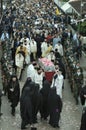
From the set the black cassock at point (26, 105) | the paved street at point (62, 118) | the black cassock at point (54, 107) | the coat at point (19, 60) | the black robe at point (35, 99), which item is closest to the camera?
the black cassock at point (26, 105)

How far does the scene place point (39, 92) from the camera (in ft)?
57.4

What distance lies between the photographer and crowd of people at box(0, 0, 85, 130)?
17391 millimetres

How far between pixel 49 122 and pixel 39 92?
1.19 m

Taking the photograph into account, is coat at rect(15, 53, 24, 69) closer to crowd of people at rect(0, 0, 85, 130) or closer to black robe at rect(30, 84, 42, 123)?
crowd of people at rect(0, 0, 85, 130)

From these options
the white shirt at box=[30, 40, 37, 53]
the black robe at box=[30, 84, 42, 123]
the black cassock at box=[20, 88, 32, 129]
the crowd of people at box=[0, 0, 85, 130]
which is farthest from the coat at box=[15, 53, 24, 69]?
the black cassock at box=[20, 88, 32, 129]

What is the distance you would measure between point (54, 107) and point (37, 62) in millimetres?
8303

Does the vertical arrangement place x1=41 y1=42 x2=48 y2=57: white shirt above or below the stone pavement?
above

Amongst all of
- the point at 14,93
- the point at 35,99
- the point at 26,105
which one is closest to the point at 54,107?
the point at 35,99

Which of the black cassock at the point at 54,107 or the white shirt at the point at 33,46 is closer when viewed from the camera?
the black cassock at the point at 54,107

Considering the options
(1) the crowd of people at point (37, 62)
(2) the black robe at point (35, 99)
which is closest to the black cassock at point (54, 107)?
(1) the crowd of people at point (37, 62)

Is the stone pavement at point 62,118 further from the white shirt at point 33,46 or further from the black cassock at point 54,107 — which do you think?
the white shirt at point 33,46

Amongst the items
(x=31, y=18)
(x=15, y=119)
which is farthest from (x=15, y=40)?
(x=31, y=18)


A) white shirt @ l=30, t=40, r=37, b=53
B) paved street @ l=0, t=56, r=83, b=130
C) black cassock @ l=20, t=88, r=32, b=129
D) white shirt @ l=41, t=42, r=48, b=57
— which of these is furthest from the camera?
white shirt @ l=30, t=40, r=37, b=53

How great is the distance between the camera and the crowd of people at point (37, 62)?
1739cm
